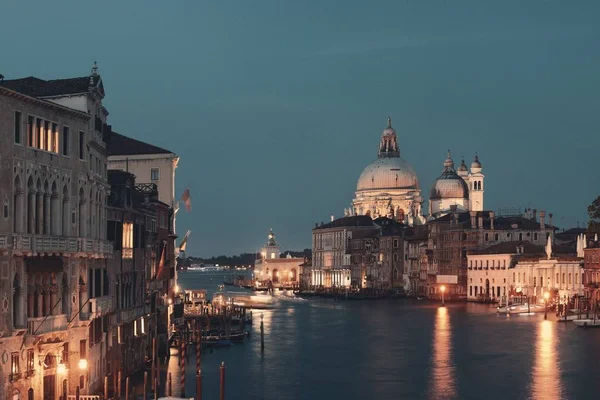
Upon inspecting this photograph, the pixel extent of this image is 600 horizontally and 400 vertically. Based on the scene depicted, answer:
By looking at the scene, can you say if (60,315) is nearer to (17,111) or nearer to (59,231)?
(59,231)

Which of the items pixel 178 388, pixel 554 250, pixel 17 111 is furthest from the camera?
pixel 554 250

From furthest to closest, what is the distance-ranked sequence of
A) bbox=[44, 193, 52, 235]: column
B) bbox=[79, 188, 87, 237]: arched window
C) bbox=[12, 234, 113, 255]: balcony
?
bbox=[79, 188, 87, 237]: arched window, bbox=[44, 193, 52, 235]: column, bbox=[12, 234, 113, 255]: balcony

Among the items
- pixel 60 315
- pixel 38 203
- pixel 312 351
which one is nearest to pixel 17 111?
pixel 38 203

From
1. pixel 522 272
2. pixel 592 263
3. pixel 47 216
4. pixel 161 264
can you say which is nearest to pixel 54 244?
pixel 47 216

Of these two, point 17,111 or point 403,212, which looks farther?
point 403,212

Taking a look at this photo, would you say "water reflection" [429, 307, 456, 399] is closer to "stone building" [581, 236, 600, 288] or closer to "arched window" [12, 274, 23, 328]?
"stone building" [581, 236, 600, 288]

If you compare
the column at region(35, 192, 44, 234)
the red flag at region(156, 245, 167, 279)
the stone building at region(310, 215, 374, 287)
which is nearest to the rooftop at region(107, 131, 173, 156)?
the red flag at region(156, 245, 167, 279)
